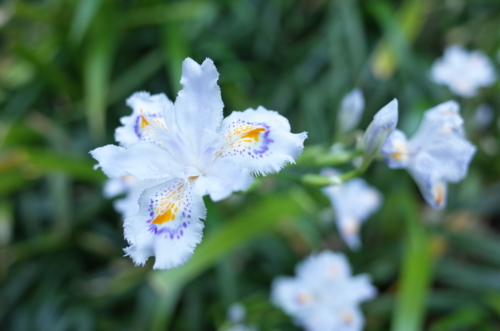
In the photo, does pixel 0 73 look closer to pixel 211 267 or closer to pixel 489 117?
pixel 211 267

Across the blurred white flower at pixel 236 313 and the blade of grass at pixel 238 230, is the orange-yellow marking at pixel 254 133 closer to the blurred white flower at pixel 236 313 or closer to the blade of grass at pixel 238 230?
the blade of grass at pixel 238 230

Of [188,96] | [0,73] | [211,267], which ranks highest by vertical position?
[0,73]

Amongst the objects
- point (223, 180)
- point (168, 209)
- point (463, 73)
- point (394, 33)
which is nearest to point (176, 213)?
point (168, 209)

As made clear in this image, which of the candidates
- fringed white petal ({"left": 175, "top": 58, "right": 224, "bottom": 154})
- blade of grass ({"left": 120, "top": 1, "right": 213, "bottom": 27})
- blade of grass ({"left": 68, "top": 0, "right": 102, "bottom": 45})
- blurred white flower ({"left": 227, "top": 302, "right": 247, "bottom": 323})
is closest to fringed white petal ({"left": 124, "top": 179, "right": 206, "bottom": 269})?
fringed white petal ({"left": 175, "top": 58, "right": 224, "bottom": 154})

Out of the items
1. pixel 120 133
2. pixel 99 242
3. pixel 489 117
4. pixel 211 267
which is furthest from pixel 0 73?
pixel 489 117

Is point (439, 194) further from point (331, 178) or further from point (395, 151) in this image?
point (331, 178)

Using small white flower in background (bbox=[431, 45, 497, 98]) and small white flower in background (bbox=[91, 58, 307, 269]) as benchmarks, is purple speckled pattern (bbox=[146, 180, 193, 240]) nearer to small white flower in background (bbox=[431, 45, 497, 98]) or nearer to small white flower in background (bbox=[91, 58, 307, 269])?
small white flower in background (bbox=[91, 58, 307, 269])

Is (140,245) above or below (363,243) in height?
below
